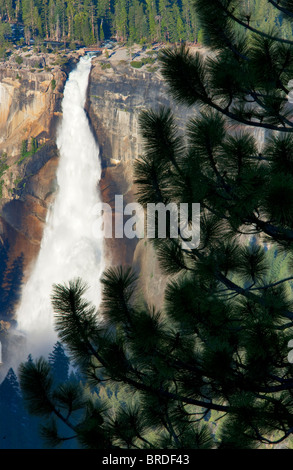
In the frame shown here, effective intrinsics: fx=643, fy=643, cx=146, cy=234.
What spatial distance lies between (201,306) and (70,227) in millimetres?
46076

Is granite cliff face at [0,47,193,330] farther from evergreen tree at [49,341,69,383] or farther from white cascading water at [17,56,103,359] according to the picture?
evergreen tree at [49,341,69,383]

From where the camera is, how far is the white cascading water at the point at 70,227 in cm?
5059

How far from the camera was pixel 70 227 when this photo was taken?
52031mm

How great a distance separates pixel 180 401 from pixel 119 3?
55026 mm

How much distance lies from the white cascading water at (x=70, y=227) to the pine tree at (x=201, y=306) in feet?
142

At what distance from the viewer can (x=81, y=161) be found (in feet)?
168

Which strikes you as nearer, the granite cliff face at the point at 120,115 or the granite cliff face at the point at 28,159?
the granite cliff face at the point at 120,115

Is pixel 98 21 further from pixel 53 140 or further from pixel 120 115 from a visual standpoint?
pixel 53 140

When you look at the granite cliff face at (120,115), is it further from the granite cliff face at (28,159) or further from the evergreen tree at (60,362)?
the evergreen tree at (60,362)

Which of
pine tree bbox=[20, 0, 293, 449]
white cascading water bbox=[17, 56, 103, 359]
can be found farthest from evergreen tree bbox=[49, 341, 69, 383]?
pine tree bbox=[20, 0, 293, 449]

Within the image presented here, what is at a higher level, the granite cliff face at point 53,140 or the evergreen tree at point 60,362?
the granite cliff face at point 53,140

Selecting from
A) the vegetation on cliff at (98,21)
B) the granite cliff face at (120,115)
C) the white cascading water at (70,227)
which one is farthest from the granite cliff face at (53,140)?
the vegetation on cliff at (98,21)

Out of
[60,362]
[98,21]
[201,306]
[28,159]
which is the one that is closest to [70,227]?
[28,159]

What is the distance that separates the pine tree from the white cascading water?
4341 cm
